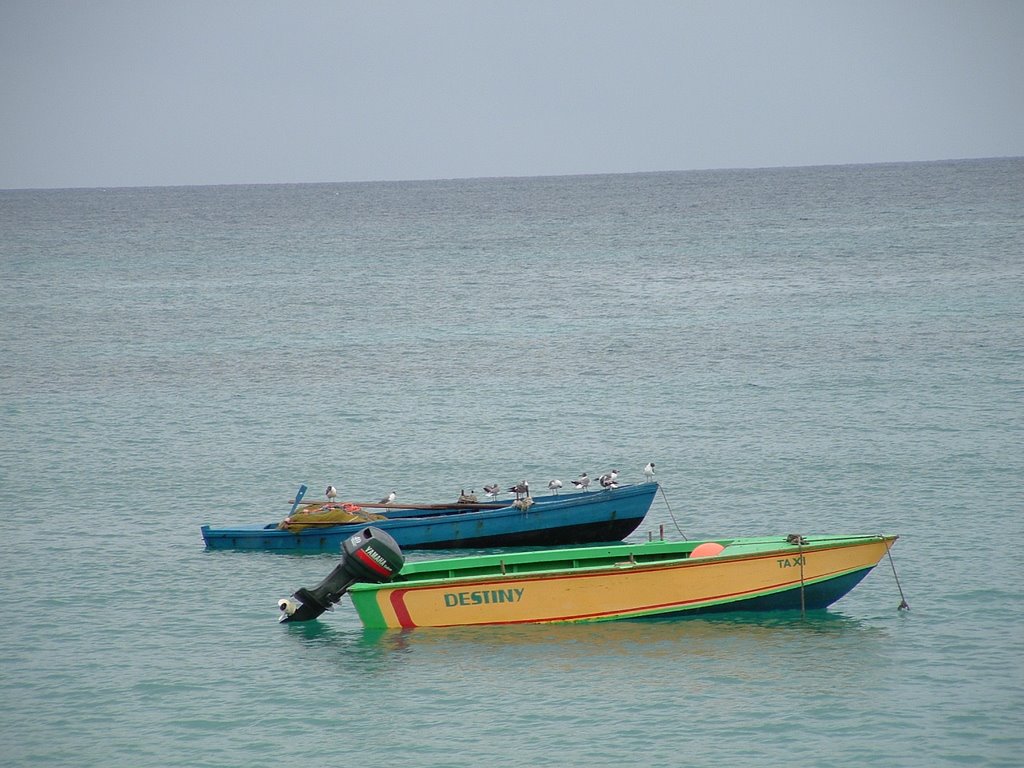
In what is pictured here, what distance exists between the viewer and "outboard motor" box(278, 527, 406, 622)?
2025 cm

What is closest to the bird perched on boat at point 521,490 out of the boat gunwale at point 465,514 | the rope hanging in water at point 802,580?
the boat gunwale at point 465,514

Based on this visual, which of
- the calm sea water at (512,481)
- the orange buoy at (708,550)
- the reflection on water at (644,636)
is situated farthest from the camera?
the orange buoy at (708,550)

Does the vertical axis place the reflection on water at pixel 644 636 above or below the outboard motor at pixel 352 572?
below

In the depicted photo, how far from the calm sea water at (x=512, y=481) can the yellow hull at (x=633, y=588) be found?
0.34 m

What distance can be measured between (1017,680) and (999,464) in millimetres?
12164

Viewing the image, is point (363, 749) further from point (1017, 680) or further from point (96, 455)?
point (96, 455)

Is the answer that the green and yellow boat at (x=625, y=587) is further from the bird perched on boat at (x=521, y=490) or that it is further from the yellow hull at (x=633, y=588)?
the bird perched on boat at (x=521, y=490)

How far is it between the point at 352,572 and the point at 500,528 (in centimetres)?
479

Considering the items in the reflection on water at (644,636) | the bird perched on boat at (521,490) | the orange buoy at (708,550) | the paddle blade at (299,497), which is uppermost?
the paddle blade at (299,497)

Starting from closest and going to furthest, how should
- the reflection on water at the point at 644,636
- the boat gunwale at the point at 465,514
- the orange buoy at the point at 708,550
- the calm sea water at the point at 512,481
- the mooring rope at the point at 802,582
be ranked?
the calm sea water at the point at 512,481, the reflection on water at the point at 644,636, the mooring rope at the point at 802,582, the orange buoy at the point at 708,550, the boat gunwale at the point at 465,514

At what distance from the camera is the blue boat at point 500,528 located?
965 inches

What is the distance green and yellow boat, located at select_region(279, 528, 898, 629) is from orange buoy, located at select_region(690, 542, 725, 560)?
0.25 ft

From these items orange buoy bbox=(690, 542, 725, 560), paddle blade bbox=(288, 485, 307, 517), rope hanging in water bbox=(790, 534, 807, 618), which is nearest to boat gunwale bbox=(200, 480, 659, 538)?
paddle blade bbox=(288, 485, 307, 517)

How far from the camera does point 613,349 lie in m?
47.6
